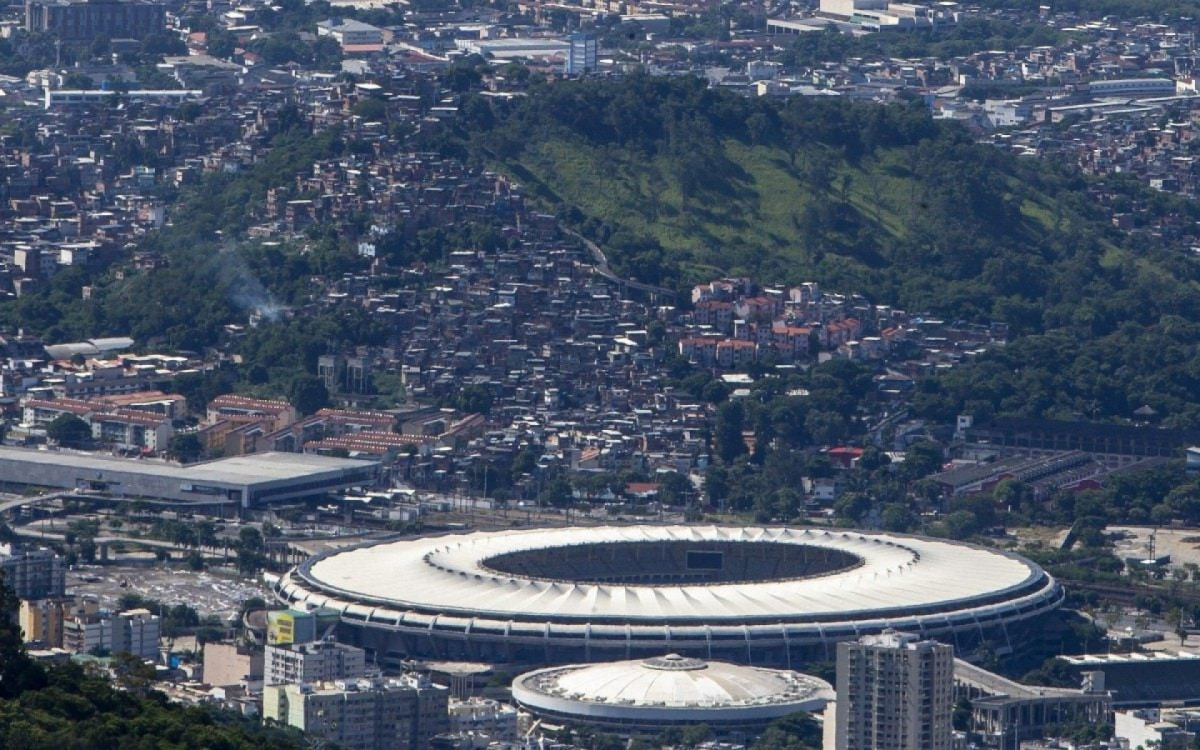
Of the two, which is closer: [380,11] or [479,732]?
[479,732]

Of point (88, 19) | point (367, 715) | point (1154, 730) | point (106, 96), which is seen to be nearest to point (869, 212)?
point (106, 96)

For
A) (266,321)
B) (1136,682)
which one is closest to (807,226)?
(266,321)

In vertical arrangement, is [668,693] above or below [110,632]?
above

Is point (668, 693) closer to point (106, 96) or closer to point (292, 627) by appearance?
point (292, 627)

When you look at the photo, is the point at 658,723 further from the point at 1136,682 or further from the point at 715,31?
the point at 715,31

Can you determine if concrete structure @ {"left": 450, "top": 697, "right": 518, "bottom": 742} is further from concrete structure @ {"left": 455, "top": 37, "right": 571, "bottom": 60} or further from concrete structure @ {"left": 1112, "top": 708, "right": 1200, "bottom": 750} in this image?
concrete structure @ {"left": 455, "top": 37, "right": 571, "bottom": 60}

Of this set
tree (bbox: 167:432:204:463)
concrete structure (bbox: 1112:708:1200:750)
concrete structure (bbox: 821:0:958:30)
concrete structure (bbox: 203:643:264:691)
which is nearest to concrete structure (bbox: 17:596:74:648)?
concrete structure (bbox: 203:643:264:691)
